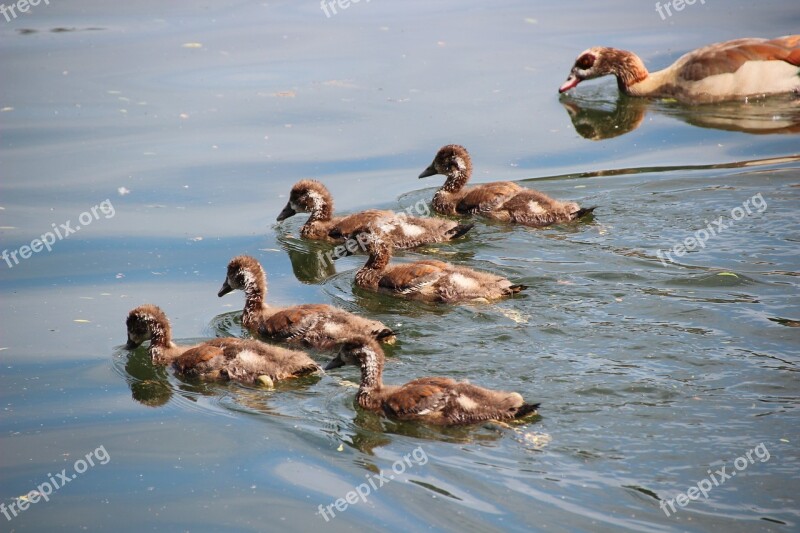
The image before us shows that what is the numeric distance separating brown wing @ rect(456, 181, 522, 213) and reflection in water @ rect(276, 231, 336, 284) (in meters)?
1.55

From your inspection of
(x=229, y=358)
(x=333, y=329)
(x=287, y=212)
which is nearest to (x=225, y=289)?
(x=333, y=329)

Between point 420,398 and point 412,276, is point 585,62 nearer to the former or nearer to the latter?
point 412,276

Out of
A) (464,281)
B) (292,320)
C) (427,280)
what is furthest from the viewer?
(427,280)

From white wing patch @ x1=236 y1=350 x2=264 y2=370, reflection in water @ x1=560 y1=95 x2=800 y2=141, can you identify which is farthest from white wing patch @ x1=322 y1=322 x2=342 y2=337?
reflection in water @ x1=560 y1=95 x2=800 y2=141

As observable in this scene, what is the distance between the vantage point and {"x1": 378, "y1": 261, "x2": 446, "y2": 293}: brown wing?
405 inches

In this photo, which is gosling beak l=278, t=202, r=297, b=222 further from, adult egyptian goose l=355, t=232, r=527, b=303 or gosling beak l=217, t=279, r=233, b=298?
gosling beak l=217, t=279, r=233, b=298

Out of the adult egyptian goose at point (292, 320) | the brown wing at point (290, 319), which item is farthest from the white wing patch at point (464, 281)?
the brown wing at point (290, 319)

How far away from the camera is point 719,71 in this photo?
15.7 metres

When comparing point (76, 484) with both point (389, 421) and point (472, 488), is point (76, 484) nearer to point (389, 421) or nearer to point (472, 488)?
point (389, 421)

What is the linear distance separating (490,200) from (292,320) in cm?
332

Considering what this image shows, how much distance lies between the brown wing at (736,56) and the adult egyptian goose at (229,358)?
888 cm

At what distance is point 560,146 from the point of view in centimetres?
1455

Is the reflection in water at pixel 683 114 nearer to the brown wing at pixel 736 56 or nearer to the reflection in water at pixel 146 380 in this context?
the brown wing at pixel 736 56

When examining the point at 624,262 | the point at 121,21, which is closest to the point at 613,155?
the point at 624,262
